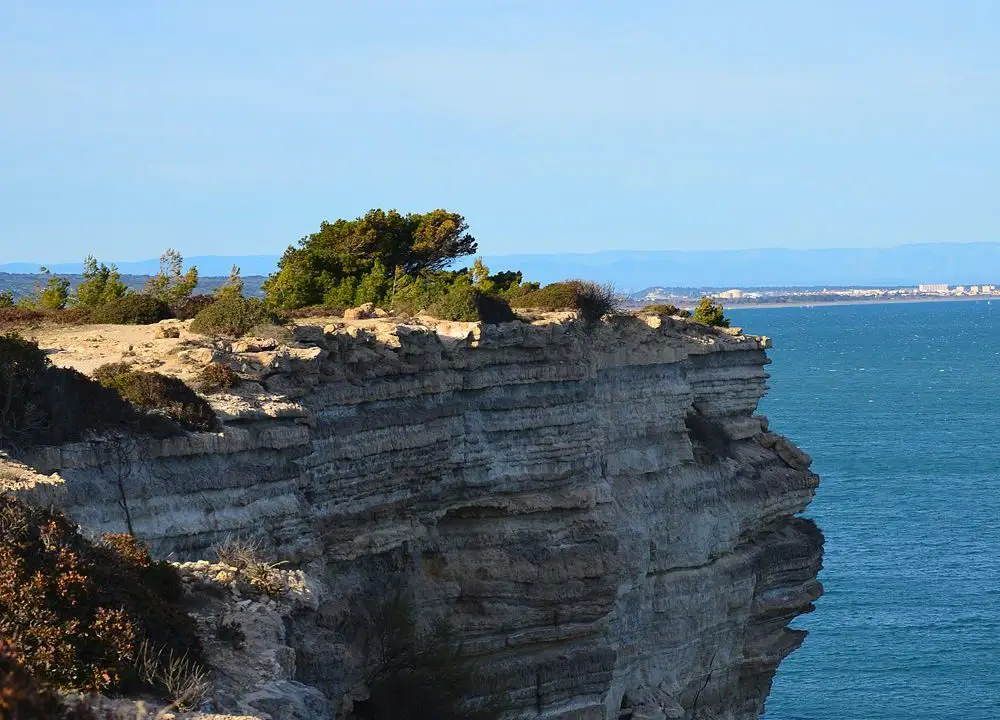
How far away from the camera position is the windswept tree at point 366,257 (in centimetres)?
4503

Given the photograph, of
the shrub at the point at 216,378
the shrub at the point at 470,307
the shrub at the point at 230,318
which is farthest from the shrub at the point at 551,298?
the shrub at the point at 216,378

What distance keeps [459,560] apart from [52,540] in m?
17.2

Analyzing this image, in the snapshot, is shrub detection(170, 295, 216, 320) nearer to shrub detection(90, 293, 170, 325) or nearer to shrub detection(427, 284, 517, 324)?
shrub detection(90, 293, 170, 325)

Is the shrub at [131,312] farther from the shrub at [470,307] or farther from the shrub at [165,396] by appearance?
the shrub at [165,396]

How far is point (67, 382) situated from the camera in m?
23.9

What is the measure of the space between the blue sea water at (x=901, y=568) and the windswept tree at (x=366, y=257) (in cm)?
1799

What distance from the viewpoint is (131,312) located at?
118 feet

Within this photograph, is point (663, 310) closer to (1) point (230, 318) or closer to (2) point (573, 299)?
(2) point (573, 299)

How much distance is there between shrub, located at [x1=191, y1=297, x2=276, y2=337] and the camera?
30531mm

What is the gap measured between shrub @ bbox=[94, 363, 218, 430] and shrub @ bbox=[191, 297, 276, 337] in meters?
4.86

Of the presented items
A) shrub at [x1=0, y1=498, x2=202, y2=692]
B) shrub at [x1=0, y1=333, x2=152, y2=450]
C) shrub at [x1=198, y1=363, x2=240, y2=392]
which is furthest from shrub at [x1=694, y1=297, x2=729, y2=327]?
shrub at [x1=0, y1=498, x2=202, y2=692]

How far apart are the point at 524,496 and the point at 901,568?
30245 millimetres

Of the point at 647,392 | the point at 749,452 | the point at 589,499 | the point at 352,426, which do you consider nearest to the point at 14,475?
the point at 352,426

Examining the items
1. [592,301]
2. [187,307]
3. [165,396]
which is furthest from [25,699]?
[592,301]
